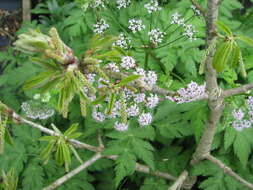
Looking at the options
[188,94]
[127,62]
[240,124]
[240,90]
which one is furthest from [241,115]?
[127,62]

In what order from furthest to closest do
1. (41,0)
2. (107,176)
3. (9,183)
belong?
(41,0)
(107,176)
(9,183)

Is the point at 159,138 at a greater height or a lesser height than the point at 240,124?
lesser

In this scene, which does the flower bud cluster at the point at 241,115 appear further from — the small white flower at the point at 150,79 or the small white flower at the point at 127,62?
the small white flower at the point at 127,62

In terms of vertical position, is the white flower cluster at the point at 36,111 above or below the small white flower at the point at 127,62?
below

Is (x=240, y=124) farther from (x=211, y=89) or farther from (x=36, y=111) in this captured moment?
(x=36, y=111)

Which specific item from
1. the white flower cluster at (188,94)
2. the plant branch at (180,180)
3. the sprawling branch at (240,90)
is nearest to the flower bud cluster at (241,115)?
the sprawling branch at (240,90)

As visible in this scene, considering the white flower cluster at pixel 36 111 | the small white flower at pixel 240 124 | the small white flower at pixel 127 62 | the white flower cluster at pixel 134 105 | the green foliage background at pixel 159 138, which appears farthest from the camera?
the green foliage background at pixel 159 138

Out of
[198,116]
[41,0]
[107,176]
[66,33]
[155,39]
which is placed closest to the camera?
[155,39]

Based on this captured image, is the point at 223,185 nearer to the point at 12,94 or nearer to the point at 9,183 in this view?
the point at 9,183

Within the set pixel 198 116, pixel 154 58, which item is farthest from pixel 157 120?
pixel 154 58
